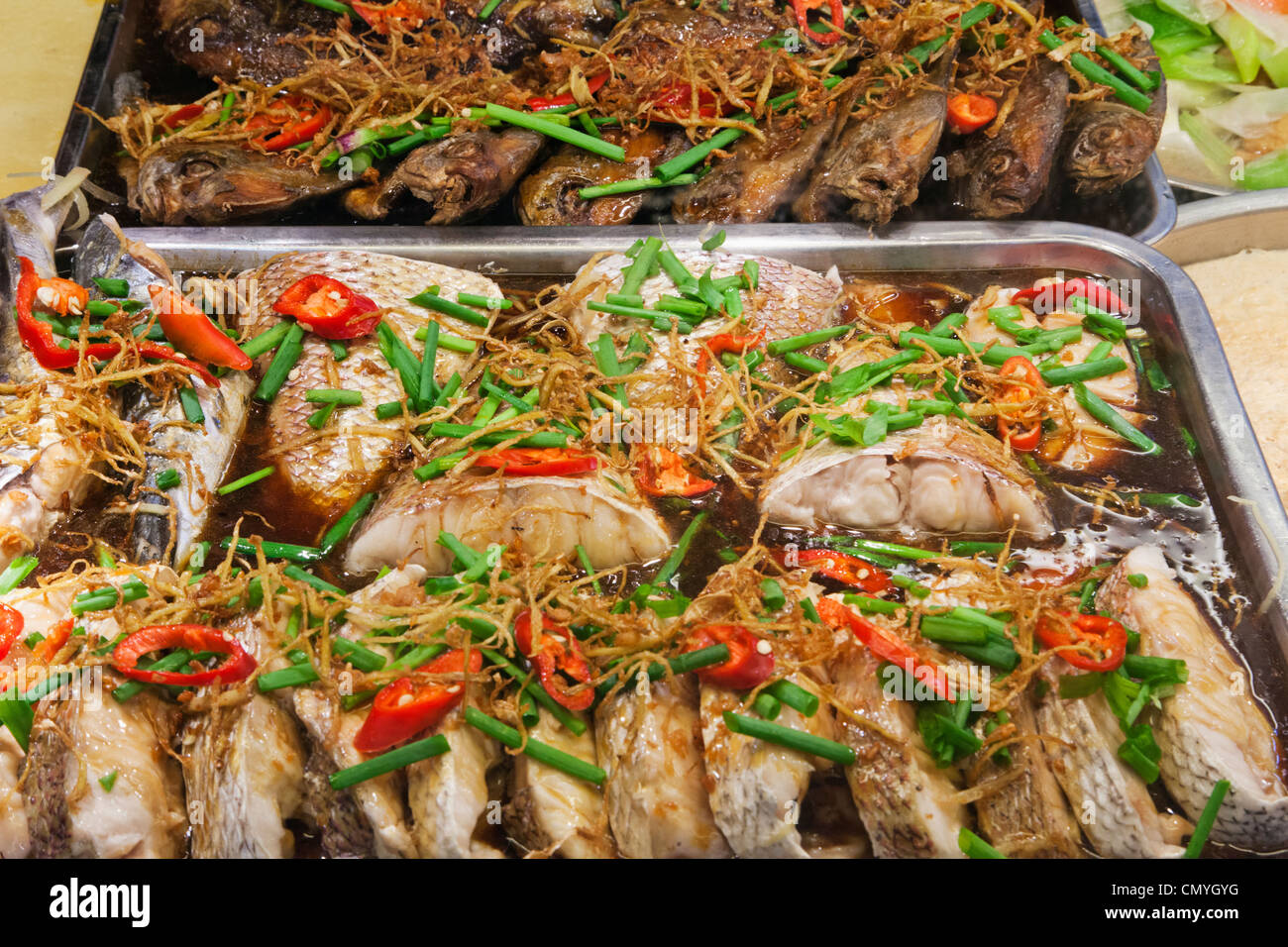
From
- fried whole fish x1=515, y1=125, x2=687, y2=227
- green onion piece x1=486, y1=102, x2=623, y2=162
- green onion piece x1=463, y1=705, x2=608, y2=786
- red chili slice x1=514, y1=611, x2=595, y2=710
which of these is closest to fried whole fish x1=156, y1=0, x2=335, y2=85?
green onion piece x1=486, y1=102, x2=623, y2=162

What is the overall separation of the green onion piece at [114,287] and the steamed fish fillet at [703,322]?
5.45ft

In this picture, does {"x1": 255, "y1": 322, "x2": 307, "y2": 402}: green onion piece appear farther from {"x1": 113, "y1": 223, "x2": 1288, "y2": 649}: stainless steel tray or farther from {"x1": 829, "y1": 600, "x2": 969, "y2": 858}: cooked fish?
{"x1": 829, "y1": 600, "x2": 969, "y2": 858}: cooked fish

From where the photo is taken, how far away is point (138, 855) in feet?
7.31

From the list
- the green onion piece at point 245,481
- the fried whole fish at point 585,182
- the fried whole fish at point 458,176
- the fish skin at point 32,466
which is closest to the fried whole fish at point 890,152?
the fried whole fish at point 585,182

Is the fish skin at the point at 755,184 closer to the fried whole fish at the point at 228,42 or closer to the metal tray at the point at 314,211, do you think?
the metal tray at the point at 314,211

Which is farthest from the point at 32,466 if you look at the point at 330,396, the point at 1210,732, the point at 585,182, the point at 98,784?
the point at 1210,732

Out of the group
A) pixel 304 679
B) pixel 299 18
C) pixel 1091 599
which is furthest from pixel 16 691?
pixel 299 18

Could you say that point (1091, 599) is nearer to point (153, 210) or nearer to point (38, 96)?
point (153, 210)

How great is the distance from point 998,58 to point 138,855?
14.4 ft

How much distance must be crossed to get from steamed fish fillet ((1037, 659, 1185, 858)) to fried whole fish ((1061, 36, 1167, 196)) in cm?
264

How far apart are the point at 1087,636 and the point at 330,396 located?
8.12ft

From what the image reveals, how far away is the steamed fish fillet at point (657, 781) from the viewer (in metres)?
2.23

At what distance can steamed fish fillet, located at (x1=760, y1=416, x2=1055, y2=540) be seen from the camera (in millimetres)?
2945
